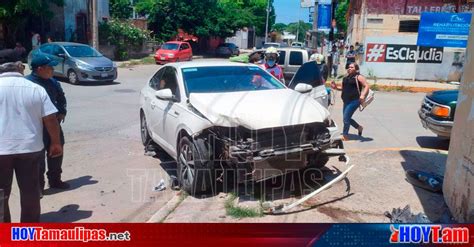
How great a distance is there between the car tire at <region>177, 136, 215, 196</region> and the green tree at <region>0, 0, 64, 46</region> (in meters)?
19.8

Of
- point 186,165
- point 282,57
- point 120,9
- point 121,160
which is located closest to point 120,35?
point 120,9

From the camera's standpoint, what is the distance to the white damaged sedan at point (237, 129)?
14.1 ft

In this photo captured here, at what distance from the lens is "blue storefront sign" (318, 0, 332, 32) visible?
21.5m

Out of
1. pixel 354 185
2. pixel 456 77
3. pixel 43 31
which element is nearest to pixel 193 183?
pixel 354 185

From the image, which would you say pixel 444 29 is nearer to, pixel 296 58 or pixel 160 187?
pixel 296 58

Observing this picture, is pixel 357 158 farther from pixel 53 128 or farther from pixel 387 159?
pixel 53 128

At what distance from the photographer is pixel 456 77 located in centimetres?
1947

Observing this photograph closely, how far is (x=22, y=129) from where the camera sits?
346 centimetres

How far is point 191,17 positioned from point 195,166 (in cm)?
3492

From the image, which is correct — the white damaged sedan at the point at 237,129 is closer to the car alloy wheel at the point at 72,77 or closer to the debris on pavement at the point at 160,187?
the debris on pavement at the point at 160,187

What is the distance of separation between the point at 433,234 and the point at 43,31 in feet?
90.2

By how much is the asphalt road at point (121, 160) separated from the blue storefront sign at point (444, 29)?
8712 millimetres

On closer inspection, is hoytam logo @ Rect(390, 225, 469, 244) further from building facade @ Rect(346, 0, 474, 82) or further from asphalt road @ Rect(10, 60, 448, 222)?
building facade @ Rect(346, 0, 474, 82)

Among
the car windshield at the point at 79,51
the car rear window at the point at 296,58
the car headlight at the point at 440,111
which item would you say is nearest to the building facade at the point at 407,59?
the car rear window at the point at 296,58
